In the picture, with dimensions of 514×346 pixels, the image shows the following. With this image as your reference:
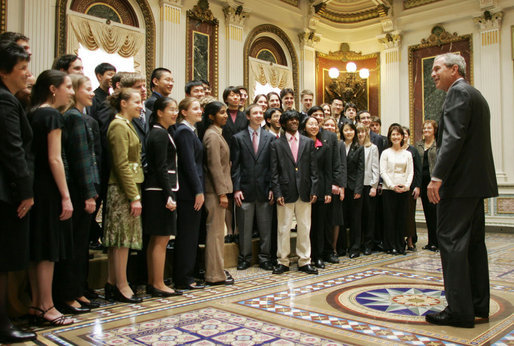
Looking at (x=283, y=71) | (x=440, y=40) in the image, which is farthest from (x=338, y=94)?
(x=440, y=40)

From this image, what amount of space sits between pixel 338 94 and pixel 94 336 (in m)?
10.1

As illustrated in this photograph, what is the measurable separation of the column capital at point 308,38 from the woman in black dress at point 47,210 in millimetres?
8932

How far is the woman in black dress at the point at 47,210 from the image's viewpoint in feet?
9.44

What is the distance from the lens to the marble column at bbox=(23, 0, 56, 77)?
22.1ft

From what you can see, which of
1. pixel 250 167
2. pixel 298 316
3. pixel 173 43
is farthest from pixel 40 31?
pixel 298 316

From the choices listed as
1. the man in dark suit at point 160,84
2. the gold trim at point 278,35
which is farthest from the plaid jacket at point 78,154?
the gold trim at point 278,35

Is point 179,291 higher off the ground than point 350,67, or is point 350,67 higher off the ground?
point 350,67

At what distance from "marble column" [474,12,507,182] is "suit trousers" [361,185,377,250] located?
195 inches

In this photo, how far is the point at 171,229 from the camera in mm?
3725

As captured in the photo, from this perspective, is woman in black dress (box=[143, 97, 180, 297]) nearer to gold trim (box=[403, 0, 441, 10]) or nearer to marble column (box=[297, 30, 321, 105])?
marble column (box=[297, 30, 321, 105])

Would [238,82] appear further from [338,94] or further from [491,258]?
[491,258]

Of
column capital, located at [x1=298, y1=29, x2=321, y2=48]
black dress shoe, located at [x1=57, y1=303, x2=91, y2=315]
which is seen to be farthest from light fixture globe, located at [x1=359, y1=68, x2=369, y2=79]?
black dress shoe, located at [x1=57, y1=303, x2=91, y2=315]

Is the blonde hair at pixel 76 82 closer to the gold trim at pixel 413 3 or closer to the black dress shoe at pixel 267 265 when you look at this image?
the black dress shoe at pixel 267 265

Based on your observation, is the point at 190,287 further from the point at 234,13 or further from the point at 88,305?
the point at 234,13
